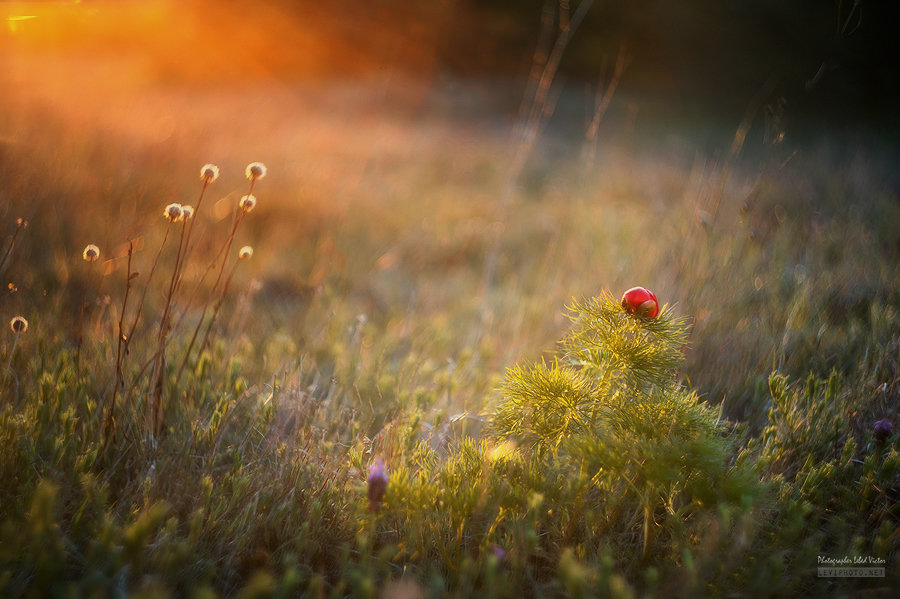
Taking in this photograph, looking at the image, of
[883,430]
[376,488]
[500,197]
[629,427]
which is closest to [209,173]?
[376,488]

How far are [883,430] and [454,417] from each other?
1402 mm

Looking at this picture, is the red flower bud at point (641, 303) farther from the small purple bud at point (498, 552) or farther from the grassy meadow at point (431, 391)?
the small purple bud at point (498, 552)

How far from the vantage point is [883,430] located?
64.1 inches

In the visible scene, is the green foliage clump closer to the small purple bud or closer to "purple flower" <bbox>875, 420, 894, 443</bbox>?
the small purple bud

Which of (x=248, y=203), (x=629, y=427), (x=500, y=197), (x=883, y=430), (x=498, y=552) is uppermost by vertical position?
(x=500, y=197)

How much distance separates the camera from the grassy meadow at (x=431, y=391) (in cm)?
135

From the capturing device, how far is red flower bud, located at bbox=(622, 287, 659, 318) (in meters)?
1.40

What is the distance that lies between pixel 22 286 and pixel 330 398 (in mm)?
1715

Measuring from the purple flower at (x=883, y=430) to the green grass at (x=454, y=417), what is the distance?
0.11 meters

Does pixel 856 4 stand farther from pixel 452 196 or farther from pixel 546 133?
pixel 546 133

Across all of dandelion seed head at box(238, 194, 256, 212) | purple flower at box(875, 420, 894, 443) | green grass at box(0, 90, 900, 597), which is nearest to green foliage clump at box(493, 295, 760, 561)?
green grass at box(0, 90, 900, 597)

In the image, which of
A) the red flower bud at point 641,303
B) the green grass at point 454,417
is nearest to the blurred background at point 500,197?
the green grass at point 454,417

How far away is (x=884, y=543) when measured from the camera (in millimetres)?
1290

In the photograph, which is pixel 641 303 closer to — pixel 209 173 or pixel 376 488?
pixel 376 488
